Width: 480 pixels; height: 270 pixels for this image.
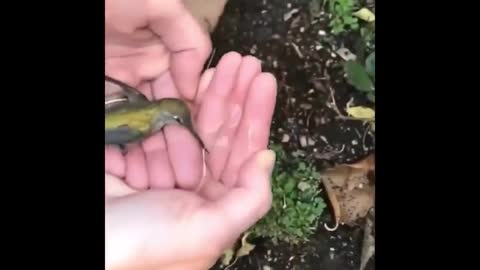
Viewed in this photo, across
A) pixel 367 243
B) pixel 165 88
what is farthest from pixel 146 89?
Result: pixel 367 243

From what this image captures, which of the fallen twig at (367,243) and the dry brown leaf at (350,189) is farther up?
the dry brown leaf at (350,189)

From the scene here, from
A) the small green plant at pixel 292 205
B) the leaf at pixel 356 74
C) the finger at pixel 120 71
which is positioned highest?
the leaf at pixel 356 74

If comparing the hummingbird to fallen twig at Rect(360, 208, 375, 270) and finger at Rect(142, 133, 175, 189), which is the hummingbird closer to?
finger at Rect(142, 133, 175, 189)

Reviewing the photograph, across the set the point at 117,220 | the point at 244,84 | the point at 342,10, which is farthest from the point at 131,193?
the point at 342,10

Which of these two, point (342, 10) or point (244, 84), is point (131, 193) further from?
point (342, 10)

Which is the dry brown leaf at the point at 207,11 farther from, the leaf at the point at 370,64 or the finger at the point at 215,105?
the leaf at the point at 370,64

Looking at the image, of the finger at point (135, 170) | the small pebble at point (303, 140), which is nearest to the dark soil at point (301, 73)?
the small pebble at point (303, 140)

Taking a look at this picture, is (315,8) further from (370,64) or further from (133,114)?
(133,114)
